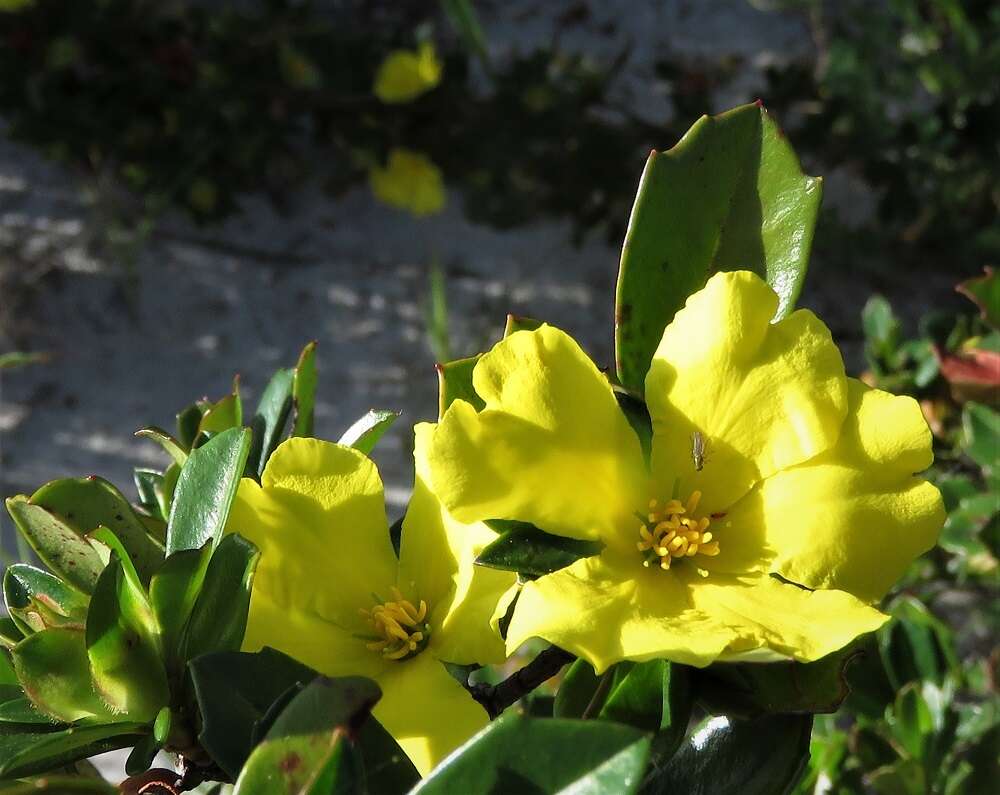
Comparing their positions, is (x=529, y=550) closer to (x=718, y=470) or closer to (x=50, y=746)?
(x=718, y=470)

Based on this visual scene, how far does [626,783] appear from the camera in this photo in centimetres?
47

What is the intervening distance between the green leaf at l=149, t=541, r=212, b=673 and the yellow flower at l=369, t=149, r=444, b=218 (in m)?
2.04

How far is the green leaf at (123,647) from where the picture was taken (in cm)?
58

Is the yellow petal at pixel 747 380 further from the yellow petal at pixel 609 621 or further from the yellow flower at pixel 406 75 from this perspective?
A: the yellow flower at pixel 406 75

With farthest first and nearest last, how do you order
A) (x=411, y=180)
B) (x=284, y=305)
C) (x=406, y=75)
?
(x=284, y=305)
(x=411, y=180)
(x=406, y=75)

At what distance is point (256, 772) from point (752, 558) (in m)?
0.32

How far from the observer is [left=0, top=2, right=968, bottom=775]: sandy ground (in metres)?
2.65

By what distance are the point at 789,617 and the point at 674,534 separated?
0.10 m

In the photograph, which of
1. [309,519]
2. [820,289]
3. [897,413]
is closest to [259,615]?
[309,519]

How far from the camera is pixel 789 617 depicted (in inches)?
21.3

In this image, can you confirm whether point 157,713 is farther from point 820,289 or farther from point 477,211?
point 820,289

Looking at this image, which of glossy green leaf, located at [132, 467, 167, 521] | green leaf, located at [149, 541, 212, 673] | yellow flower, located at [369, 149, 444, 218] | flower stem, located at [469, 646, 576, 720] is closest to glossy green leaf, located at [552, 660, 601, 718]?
flower stem, located at [469, 646, 576, 720]

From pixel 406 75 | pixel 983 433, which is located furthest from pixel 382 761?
pixel 406 75

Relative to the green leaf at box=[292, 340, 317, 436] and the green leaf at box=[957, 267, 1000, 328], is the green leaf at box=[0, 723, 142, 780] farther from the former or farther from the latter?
the green leaf at box=[957, 267, 1000, 328]
